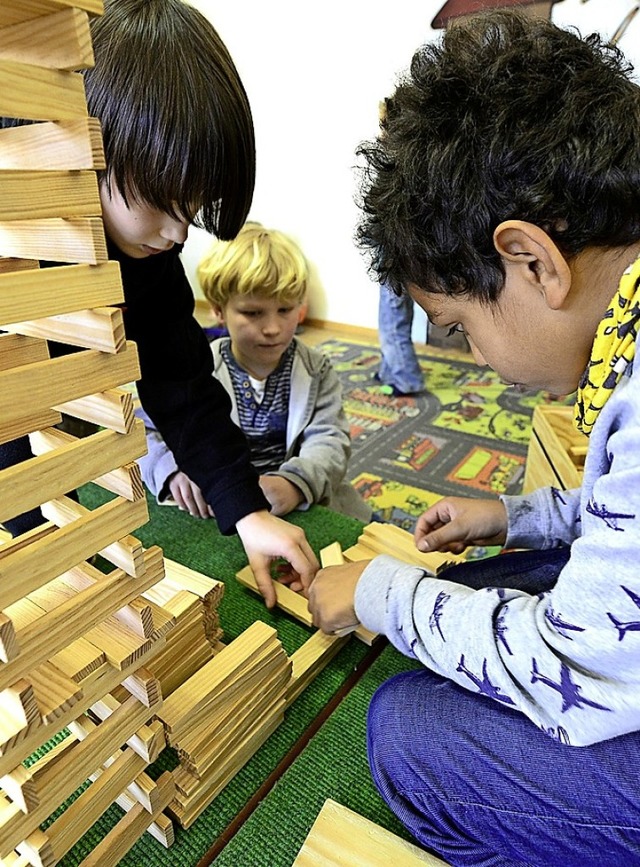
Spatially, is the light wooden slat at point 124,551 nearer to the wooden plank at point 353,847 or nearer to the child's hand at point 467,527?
the wooden plank at point 353,847

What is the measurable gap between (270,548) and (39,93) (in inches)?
26.2

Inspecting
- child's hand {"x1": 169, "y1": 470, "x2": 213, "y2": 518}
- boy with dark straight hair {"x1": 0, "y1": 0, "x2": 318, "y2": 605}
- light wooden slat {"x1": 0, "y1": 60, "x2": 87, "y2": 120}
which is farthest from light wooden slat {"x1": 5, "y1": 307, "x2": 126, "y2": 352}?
child's hand {"x1": 169, "y1": 470, "x2": 213, "y2": 518}

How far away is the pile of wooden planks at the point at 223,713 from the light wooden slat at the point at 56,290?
0.42 meters

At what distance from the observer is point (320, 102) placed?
3145 mm

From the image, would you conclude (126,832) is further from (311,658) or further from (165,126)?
(165,126)

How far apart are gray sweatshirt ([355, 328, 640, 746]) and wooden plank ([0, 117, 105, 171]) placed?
1.41 feet

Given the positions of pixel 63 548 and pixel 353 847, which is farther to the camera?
pixel 353 847

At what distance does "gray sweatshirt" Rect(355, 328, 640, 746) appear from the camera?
481 mm

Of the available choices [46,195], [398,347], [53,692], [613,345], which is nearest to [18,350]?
[46,195]

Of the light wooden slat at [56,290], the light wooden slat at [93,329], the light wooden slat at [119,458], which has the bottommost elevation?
the light wooden slat at [119,458]

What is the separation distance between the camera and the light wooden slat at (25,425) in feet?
1.41

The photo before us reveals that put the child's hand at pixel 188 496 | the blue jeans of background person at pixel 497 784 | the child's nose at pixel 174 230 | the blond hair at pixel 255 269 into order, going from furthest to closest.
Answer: the blond hair at pixel 255 269, the child's hand at pixel 188 496, the child's nose at pixel 174 230, the blue jeans of background person at pixel 497 784

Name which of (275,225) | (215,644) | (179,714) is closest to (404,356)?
(275,225)

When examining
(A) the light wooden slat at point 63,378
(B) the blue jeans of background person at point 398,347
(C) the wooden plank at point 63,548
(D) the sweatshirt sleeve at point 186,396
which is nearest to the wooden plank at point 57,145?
(A) the light wooden slat at point 63,378
